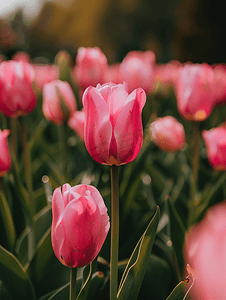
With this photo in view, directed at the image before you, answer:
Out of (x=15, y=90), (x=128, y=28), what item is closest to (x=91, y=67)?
(x=15, y=90)

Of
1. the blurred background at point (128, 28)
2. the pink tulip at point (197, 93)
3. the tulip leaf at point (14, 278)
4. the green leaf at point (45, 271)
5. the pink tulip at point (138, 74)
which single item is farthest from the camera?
the blurred background at point (128, 28)

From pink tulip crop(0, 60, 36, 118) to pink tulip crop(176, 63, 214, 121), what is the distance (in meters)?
0.41

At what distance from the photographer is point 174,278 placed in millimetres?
676

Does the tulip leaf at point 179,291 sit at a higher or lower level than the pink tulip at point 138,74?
lower

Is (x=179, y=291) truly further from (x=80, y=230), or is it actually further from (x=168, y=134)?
(x=168, y=134)

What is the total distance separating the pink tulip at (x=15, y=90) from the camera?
2.39ft

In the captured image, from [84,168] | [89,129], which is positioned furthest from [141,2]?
[89,129]

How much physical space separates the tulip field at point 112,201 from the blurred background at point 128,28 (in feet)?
22.0

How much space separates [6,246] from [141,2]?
14.3 meters

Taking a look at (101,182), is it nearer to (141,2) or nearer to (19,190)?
(19,190)

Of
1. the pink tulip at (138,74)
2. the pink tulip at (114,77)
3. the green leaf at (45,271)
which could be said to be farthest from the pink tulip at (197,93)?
the green leaf at (45,271)

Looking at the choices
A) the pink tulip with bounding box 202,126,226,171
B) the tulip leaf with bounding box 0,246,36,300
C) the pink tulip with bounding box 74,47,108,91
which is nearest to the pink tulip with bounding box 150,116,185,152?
the pink tulip with bounding box 202,126,226,171

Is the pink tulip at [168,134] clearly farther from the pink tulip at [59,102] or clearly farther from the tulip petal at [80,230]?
the tulip petal at [80,230]

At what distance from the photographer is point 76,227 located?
1.19 ft
